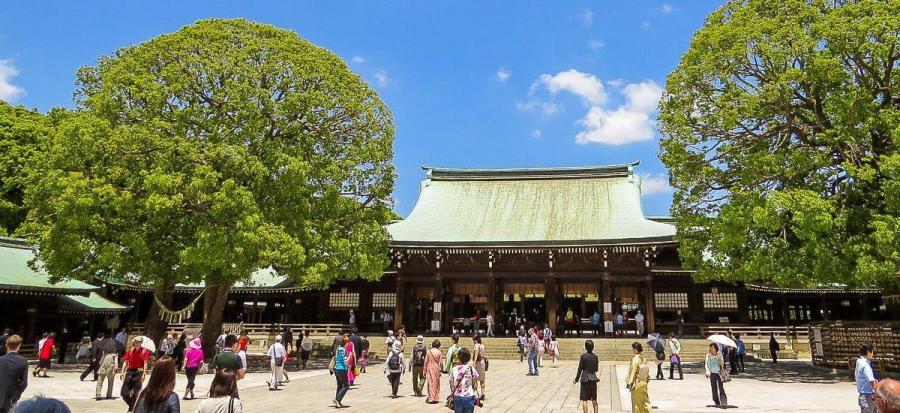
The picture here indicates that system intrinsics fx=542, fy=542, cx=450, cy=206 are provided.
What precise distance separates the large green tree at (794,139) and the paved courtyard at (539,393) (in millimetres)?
3406

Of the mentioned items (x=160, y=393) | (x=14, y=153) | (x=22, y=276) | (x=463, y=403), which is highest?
(x=14, y=153)

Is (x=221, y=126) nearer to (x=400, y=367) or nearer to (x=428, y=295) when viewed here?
(x=400, y=367)

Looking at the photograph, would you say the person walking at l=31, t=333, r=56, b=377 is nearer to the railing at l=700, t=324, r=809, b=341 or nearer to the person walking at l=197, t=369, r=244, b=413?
the person walking at l=197, t=369, r=244, b=413

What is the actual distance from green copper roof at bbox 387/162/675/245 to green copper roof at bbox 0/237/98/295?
14302 mm

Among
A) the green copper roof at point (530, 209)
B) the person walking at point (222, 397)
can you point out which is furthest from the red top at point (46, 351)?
the person walking at point (222, 397)

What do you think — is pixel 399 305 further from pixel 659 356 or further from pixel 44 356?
pixel 44 356

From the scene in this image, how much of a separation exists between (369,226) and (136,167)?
8.54 metres

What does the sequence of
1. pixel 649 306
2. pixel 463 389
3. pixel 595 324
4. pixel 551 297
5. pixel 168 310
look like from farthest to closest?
pixel 595 324 → pixel 551 297 → pixel 649 306 → pixel 168 310 → pixel 463 389

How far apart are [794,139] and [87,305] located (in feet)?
98.3

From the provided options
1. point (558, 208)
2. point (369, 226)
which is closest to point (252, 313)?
point (369, 226)

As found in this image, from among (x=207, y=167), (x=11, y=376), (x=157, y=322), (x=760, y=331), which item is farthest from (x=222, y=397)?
(x=760, y=331)

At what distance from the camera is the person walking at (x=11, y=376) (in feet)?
20.9

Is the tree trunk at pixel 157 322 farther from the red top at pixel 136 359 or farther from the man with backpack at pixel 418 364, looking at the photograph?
the man with backpack at pixel 418 364

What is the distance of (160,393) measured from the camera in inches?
A: 169
